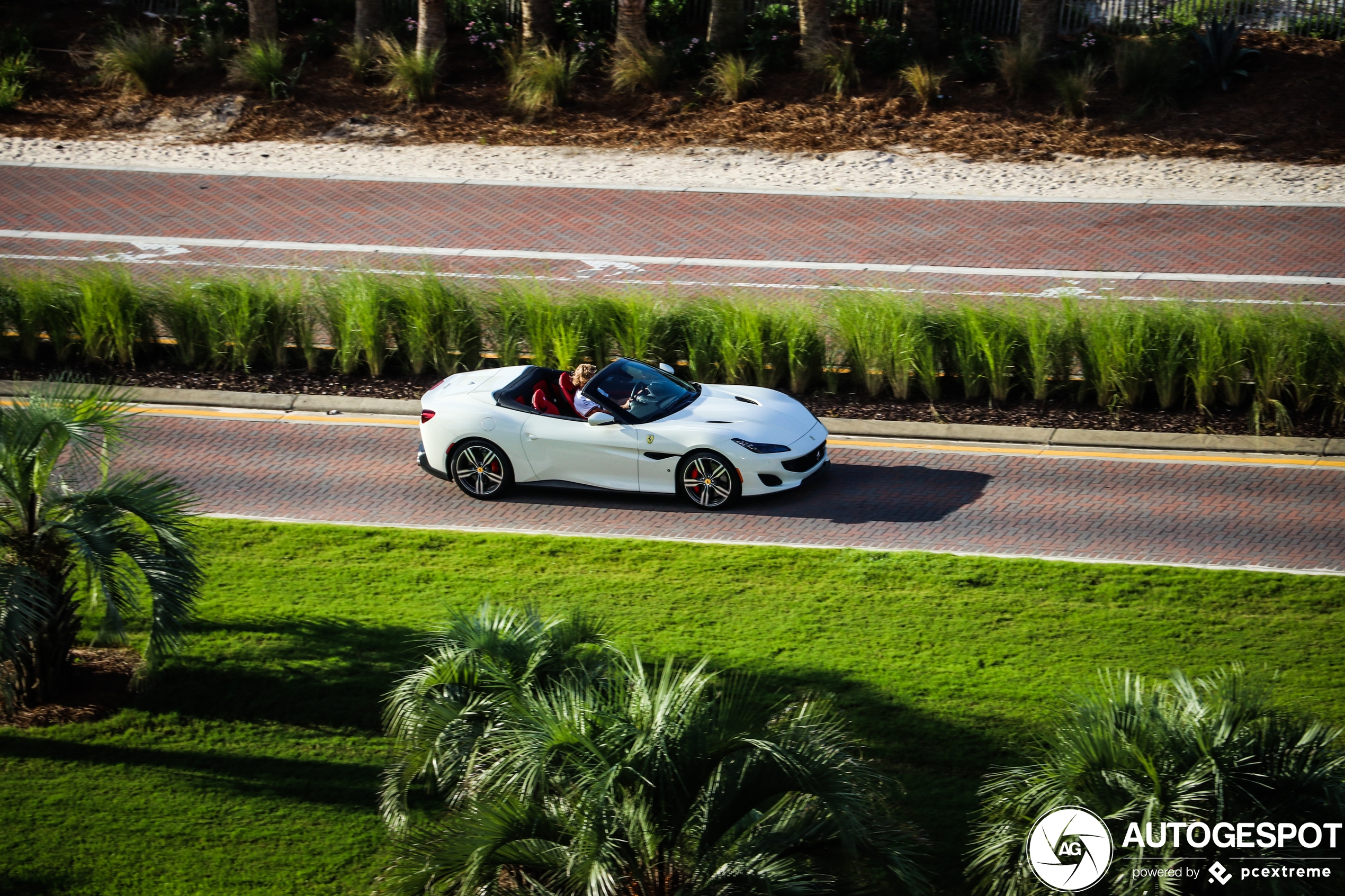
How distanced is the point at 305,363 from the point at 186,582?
26.0 ft

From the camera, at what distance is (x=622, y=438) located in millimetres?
12367

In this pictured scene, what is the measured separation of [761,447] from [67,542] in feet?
19.9

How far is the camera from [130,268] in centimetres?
1972

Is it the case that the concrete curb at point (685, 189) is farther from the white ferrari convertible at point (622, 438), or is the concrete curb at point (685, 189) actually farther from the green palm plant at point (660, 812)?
the green palm plant at point (660, 812)

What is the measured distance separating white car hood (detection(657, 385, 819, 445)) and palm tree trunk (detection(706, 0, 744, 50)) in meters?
15.6

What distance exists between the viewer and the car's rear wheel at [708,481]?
40.4 ft

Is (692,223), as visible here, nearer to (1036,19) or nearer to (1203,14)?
(1036,19)

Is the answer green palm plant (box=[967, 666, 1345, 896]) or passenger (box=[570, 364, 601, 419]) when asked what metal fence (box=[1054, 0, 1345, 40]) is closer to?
passenger (box=[570, 364, 601, 419])

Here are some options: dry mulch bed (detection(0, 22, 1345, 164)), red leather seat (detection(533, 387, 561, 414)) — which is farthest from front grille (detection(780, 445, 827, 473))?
dry mulch bed (detection(0, 22, 1345, 164))

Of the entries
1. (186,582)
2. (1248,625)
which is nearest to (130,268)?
(186,582)

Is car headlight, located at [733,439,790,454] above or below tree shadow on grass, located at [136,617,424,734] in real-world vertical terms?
above

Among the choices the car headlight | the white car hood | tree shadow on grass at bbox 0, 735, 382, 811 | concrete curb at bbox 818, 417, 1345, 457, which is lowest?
concrete curb at bbox 818, 417, 1345, 457

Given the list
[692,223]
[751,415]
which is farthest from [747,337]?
[692,223]

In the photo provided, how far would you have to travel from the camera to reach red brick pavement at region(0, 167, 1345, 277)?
19.7 m
